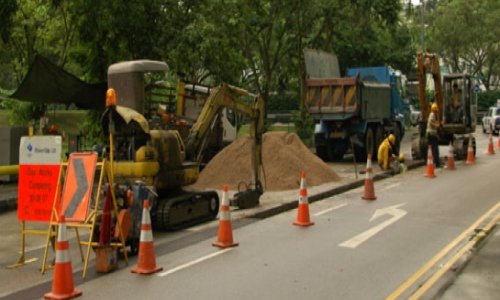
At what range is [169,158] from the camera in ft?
37.0

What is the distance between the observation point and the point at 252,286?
24.6ft

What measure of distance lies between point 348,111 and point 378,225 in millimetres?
10839

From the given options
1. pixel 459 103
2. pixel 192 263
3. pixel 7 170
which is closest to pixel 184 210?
pixel 192 263

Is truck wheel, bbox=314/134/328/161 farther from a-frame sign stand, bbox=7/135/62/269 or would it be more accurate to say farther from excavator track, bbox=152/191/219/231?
a-frame sign stand, bbox=7/135/62/269

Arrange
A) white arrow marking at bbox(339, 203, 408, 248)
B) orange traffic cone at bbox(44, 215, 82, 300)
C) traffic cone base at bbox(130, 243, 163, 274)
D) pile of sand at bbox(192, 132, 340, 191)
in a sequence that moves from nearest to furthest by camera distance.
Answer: orange traffic cone at bbox(44, 215, 82, 300) → traffic cone base at bbox(130, 243, 163, 274) → white arrow marking at bbox(339, 203, 408, 248) → pile of sand at bbox(192, 132, 340, 191)

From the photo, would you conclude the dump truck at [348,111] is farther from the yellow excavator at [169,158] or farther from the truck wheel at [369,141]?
the yellow excavator at [169,158]

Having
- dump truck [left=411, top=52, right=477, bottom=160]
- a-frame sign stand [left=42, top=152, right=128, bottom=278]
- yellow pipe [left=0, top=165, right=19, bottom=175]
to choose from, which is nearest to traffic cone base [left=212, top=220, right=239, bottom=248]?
a-frame sign stand [left=42, top=152, right=128, bottom=278]

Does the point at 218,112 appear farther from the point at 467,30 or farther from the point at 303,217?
→ the point at 467,30

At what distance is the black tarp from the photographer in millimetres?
15930

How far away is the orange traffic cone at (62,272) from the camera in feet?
22.8

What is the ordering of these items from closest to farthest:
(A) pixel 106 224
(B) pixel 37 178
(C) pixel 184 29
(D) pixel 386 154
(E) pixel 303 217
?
(A) pixel 106 224
(B) pixel 37 178
(E) pixel 303 217
(C) pixel 184 29
(D) pixel 386 154

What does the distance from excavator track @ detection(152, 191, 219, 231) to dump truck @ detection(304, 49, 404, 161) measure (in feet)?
31.2

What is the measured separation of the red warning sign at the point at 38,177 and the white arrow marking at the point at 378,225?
4363mm

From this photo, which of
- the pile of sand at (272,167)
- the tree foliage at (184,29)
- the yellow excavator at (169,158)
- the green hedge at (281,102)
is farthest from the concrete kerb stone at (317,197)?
the green hedge at (281,102)
